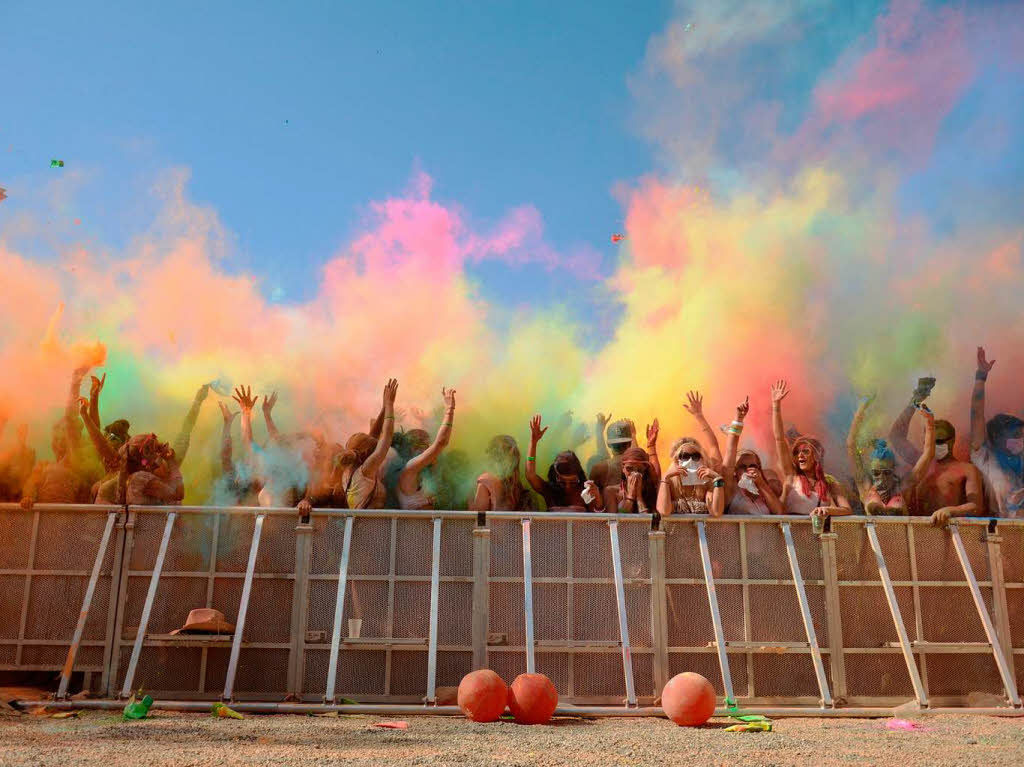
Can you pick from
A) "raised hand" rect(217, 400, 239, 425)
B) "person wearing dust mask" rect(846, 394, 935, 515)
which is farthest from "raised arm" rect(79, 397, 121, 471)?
"person wearing dust mask" rect(846, 394, 935, 515)

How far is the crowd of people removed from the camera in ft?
33.7

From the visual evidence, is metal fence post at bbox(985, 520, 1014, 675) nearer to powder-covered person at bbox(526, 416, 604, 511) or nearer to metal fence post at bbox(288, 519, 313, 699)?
powder-covered person at bbox(526, 416, 604, 511)

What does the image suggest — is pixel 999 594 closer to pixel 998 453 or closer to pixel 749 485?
pixel 749 485

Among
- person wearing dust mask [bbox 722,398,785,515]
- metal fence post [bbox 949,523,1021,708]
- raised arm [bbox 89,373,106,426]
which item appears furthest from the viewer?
raised arm [bbox 89,373,106,426]

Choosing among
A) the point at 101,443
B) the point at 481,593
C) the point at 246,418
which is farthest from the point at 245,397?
the point at 481,593

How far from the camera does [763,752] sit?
6336 mm

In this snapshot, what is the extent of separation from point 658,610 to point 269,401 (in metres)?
7.17

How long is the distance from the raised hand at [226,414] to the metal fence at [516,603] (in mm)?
3904

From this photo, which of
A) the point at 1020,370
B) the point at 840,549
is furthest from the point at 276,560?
the point at 1020,370

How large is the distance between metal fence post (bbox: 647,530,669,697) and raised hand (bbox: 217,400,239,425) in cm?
669

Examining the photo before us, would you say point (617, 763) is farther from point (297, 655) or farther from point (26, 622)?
point (26, 622)

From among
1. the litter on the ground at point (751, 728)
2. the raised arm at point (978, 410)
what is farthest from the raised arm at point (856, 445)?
the litter on the ground at point (751, 728)

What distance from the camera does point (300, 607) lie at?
30.3 feet

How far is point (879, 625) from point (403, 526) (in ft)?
15.9
